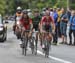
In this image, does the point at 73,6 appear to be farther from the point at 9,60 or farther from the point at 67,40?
the point at 9,60

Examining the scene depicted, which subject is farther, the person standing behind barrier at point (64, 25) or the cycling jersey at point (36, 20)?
the person standing behind barrier at point (64, 25)

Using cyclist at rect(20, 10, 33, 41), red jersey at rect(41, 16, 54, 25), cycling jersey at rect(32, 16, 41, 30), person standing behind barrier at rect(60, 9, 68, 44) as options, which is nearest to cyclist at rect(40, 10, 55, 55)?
red jersey at rect(41, 16, 54, 25)

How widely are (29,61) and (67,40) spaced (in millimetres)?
9932

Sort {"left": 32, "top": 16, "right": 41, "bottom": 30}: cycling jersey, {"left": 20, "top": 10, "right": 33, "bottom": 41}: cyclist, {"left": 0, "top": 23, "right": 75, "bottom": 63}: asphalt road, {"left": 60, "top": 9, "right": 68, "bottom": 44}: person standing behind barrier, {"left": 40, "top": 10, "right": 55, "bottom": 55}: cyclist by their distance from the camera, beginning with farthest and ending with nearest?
{"left": 60, "top": 9, "right": 68, "bottom": 44}: person standing behind barrier < {"left": 32, "top": 16, "right": 41, "bottom": 30}: cycling jersey < {"left": 20, "top": 10, "right": 33, "bottom": 41}: cyclist < {"left": 40, "top": 10, "right": 55, "bottom": 55}: cyclist < {"left": 0, "top": 23, "right": 75, "bottom": 63}: asphalt road

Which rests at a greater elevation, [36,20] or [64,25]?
[36,20]

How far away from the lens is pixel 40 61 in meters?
16.4

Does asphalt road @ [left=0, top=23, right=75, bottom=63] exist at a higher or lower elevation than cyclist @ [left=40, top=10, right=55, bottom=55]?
lower

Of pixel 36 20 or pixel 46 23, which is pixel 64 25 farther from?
pixel 46 23

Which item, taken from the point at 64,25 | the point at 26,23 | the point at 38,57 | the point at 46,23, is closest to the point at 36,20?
the point at 26,23

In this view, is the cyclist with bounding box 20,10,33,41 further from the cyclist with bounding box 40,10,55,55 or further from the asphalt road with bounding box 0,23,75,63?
the asphalt road with bounding box 0,23,75,63

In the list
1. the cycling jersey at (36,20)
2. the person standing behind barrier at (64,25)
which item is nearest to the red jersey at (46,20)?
the cycling jersey at (36,20)

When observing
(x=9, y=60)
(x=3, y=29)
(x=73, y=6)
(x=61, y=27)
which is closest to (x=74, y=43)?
(x=61, y=27)

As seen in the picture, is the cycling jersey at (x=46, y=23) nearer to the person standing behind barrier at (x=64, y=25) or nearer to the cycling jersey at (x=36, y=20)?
the cycling jersey at (x=36, y=20)

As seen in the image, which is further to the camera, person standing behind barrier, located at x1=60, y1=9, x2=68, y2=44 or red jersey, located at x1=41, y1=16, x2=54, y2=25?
person standing behind barrier, located at x1=60, y1=9, x2=68, y2=44
